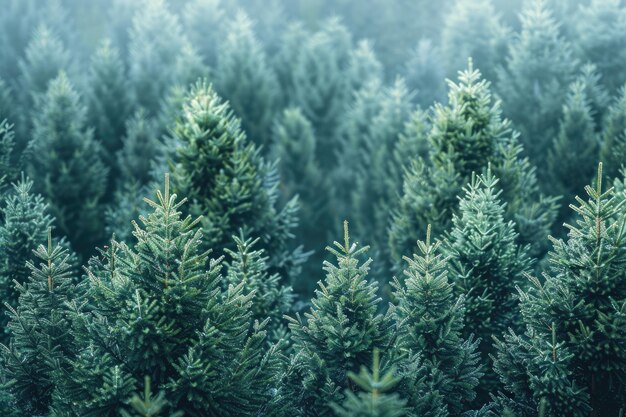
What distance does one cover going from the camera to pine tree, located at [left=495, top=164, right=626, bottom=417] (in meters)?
12.6

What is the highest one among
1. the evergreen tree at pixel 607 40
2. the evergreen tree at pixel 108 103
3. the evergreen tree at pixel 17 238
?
the evergreen tree at pixel 607 40

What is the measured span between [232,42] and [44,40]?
386 inches

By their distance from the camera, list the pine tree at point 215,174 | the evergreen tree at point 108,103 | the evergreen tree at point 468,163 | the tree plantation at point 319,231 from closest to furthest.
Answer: the tree plantation at point 319,231
the evergreen tree at point 468,163
the pine tree at point 215,174
the evergreen tree at point 108,103

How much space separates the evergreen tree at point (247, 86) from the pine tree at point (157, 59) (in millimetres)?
1624

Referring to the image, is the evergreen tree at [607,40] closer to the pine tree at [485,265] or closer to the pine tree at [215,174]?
the pine tree at [485,265]

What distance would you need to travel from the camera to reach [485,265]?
16.3 meters

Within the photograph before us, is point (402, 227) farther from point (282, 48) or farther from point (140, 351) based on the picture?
point (282, 48)

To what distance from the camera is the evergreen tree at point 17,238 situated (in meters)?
17.2

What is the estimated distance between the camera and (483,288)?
16734 mm

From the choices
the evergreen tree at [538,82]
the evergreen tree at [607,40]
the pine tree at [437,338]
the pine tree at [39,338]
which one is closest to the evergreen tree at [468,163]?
the pine tree at [437,338]

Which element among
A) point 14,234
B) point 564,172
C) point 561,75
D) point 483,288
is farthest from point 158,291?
point 561,75

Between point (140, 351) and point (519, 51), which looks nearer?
point (140, 351)

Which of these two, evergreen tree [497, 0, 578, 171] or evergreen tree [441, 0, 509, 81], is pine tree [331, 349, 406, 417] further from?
evergreen tree [441, 0, 509, 81]

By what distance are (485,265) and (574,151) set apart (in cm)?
1139
